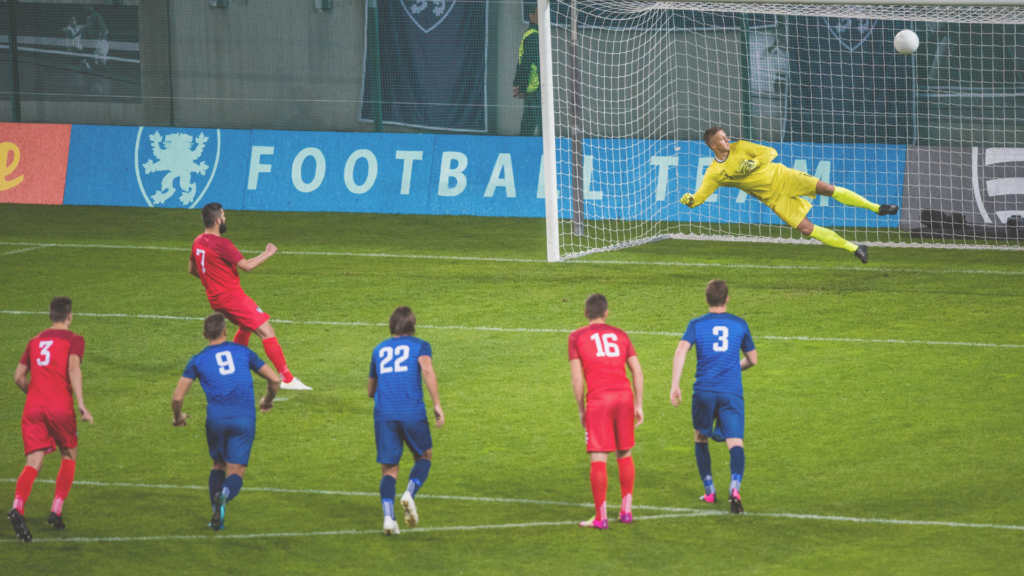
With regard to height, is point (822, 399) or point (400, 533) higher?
point (822, 399)

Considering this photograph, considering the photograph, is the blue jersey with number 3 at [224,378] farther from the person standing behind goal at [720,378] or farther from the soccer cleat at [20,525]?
the person standing behind goal at [720,378]

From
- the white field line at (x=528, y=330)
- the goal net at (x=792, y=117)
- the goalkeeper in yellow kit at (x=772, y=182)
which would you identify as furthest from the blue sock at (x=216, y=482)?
the goal net at (x=792, y=117)

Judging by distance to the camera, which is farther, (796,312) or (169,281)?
(169,281)

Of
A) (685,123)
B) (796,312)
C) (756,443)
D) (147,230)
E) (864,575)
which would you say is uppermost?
(685,123)

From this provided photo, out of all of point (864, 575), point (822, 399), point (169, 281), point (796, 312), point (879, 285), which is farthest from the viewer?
point (169, 281)

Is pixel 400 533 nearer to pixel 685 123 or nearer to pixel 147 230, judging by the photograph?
pixel 147 230

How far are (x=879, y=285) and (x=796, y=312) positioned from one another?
1899mm

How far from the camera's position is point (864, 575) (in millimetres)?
6352

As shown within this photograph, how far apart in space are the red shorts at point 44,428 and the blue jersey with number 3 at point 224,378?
86cm

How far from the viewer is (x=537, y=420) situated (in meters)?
9.55

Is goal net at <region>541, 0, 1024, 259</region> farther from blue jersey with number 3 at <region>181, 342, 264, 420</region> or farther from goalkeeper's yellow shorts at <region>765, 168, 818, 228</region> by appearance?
blue jersey with number 3 at <region>181, 342, 264, 420</region>

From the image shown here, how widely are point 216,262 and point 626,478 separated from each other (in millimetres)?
4752

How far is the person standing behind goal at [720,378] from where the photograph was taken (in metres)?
7.33

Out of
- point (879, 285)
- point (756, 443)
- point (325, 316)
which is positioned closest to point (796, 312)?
point (879, 285)
